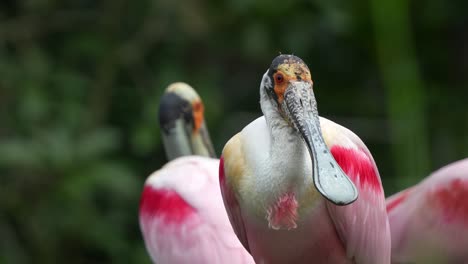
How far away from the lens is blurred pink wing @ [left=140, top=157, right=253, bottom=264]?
12.8 ft

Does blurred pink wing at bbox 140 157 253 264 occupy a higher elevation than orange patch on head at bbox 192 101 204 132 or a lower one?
lower

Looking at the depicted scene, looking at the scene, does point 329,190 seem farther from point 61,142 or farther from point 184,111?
point 61,142

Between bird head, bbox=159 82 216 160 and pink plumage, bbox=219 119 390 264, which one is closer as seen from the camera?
pink plumage, bbox=219 119 390 264

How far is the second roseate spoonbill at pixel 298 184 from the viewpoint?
9.80ft

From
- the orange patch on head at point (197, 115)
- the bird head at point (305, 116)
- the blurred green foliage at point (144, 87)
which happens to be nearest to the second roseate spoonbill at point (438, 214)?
the bird head at point (305, 116)

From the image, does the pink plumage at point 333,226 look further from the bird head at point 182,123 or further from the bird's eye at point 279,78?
the bird head at point 182,123

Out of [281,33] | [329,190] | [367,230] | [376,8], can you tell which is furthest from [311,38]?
[329,190]

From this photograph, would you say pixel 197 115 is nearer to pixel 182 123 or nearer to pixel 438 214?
pixel 182 123

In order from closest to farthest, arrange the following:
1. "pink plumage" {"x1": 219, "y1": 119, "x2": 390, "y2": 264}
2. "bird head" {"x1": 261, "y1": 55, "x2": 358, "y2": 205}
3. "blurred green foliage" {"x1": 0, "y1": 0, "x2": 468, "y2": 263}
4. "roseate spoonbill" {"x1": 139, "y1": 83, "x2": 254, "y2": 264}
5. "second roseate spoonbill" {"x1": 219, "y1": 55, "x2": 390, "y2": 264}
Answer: "bird head" {"x1": 261, "y1": 55, "x2": 358, "y2": 205} < "second roseate spoonbill" {"x1": 219, "y1": 55, "x2": 390, "y2": 264} < "pink plumage" {"x1": 219, "y1": 119, "x2": 390, "y2": 264} < "roseate spoonbill" {"x1": 139, "y1": 83, "x2": 254, "y2": 264} < "blurred green foliage" {"x1": 0, "y1": 0, "x2": 468, "y2": 263}

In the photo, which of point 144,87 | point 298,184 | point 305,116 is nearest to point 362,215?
point 298,184

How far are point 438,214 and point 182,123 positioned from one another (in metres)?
1.44

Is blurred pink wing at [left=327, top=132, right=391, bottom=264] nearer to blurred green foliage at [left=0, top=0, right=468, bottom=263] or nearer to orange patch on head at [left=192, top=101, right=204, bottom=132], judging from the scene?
orange patch on head at [left=192, top=101, right=204, bottom=132]

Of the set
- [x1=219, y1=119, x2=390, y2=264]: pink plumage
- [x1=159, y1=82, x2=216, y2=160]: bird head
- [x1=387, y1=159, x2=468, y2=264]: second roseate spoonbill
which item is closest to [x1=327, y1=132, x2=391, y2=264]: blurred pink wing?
[x1=219, y1=119, x2=390, y2=264]: pink plumage

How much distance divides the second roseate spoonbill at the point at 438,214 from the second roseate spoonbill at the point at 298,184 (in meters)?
0.74
